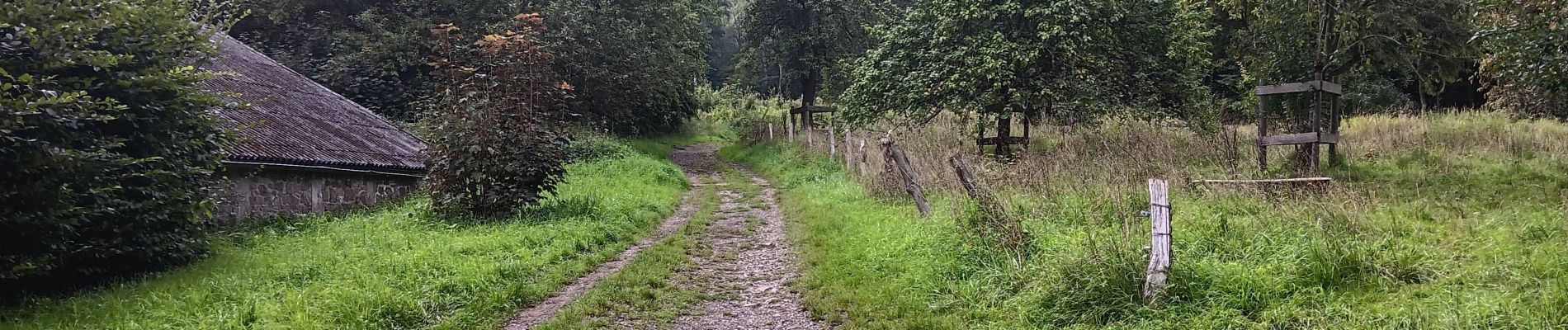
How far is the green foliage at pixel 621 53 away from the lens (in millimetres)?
24281

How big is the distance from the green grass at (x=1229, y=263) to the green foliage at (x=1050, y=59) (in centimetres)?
543

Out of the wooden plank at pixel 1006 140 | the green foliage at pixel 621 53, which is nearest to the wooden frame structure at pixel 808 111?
the green foliage at pixel 621 53

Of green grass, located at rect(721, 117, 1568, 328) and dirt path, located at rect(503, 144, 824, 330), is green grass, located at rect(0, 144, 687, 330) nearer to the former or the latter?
dirt path, located at rect(503, 144, 824, 330)

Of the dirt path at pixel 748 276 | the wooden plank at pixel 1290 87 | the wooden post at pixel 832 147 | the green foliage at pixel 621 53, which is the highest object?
the green foliage at pixel 621 53

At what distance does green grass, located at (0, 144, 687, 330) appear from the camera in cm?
589

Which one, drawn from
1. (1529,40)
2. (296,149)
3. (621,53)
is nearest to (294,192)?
(296,149)

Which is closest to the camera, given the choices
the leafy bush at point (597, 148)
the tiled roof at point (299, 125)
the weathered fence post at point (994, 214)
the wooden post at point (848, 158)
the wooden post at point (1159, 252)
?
the wooden post at point (1159, 252)

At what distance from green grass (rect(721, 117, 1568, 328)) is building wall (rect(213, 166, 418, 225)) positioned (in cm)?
802

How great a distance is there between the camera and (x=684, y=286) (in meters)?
7.26

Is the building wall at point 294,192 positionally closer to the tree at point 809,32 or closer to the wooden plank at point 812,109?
the wooden plank at point 812,109

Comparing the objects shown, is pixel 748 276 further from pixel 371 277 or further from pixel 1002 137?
pixel 1002 137

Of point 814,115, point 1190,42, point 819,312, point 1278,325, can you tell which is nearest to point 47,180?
point 819,312

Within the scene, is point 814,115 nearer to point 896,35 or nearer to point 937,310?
point 896,35

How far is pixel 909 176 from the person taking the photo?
9922mm
